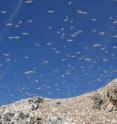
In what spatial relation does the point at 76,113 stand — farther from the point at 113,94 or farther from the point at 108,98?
the point at 113,94

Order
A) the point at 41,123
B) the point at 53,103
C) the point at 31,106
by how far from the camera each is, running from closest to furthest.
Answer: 1. the point at 41,123
2. the point at 31,106
3. the point at 53,103

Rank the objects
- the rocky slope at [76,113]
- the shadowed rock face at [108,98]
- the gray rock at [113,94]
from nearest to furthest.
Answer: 1. the rocky slope at [76,113]
2. the gray rock at [113,94]
3. the shadowed rock face at [108,98]

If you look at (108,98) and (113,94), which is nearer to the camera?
(113,94)

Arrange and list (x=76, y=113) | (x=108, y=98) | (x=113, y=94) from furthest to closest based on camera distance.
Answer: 1. (x=108, y=98)
2. (x=76, y=113)
3. (x=113, y=94)

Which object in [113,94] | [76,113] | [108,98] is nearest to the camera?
[113,94]

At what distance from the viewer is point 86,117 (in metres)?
35.2

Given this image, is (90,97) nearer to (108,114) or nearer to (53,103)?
(53,103)

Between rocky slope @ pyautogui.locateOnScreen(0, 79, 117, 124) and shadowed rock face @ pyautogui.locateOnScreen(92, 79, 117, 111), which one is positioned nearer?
rocky slope @ pyautogui.locateOnScreen(0, 79, 117, 124)

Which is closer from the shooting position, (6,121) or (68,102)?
(6,121)

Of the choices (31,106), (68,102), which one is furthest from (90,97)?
(31,106)

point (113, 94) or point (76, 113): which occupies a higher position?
point (113, 94)

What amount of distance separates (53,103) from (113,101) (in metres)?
10.5

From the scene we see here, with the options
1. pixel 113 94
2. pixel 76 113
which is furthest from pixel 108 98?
pixel 76 113

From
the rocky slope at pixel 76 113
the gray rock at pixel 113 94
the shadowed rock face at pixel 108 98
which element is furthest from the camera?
the shadowed rock face at pixel 108 98
